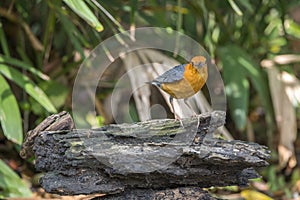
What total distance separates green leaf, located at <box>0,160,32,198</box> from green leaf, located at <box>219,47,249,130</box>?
758 millimetres

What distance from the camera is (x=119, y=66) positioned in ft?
6.49

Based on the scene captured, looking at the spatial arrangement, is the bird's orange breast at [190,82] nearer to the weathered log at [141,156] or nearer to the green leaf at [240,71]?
the weathered log at [141,156]

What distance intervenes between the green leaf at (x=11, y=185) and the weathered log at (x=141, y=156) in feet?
1.58

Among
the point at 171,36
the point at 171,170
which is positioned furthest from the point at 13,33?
the point at 171,170

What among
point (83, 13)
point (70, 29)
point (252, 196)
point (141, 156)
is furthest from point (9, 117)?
point (252, 196)

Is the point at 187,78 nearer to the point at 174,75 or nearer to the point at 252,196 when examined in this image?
the point at 174,75

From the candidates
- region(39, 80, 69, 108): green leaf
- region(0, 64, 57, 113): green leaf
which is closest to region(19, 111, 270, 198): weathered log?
region(0, 64, 57, 113): green leaf

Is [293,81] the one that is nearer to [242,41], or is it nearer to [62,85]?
[242,41]

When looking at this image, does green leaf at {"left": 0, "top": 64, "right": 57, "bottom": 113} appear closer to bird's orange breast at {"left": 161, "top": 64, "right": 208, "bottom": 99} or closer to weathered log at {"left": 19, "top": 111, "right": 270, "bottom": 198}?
weathered log at {"left": 19, "top": 111, "right": 270, "bottom": 198}

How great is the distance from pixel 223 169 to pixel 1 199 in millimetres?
804

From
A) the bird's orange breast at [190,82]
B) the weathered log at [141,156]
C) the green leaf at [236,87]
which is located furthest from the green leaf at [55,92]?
the bird's orange breast at [190,82]

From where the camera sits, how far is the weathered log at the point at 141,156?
910 millimetres

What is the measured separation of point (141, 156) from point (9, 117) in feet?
2.01

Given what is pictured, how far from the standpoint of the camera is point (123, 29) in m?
1.71
